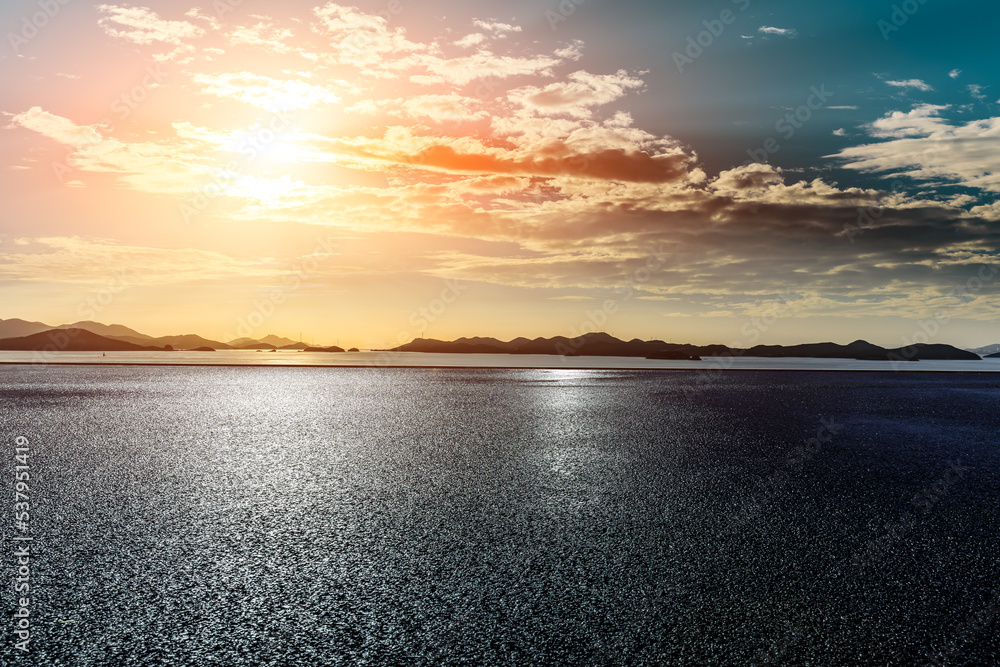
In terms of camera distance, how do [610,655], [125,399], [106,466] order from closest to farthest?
[610,655], [106,466], [125,399]

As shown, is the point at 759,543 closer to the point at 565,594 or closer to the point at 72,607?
the point at 565,594

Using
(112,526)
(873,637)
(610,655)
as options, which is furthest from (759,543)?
(112,526)

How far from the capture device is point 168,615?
5.90 metres

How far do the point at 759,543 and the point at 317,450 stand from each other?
34.3ft

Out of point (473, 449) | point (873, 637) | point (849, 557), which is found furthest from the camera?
point (473, 449)

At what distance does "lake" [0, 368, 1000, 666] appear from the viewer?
548cm

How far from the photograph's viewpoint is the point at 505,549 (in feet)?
25.9

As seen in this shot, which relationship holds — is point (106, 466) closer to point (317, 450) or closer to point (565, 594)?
point (317, 450)

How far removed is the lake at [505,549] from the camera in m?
5.48

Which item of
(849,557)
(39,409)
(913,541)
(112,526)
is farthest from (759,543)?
(39,409)

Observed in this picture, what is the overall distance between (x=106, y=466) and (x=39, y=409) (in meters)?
14.0

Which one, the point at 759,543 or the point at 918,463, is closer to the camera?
the point at 759,543

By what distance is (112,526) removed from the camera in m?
8.85

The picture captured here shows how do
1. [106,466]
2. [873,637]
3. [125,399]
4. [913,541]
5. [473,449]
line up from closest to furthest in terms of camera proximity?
1. [873,637]
2. [913,541]
3. [106,466]
4. [473,449]
5. [125,399]
